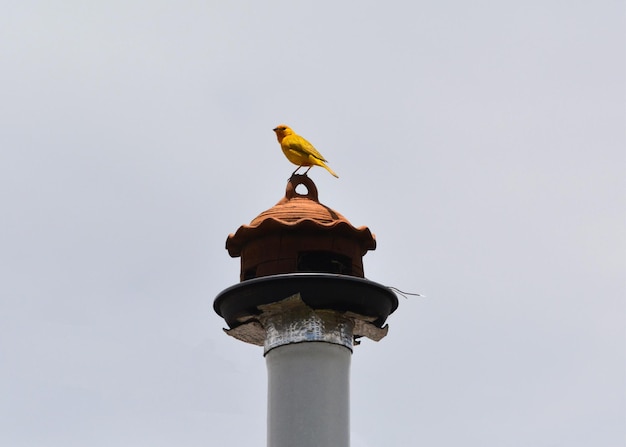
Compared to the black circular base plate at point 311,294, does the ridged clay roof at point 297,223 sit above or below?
above

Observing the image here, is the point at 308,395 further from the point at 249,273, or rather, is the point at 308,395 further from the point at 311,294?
the point at 249,273

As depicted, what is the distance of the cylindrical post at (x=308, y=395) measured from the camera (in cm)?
770

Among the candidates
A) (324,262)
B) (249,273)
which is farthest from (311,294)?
(249,273)

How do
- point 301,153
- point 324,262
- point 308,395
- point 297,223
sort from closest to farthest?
point 308,395, point 297,223, point 324,262, point 301,153

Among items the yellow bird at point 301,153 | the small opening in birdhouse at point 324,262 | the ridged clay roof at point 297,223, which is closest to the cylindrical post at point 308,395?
the small opening in birdhouse at point 324,262

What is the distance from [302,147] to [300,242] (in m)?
1.13

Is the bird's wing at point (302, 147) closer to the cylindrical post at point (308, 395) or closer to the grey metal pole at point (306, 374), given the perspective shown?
the grey metal pole at point (306, 374)

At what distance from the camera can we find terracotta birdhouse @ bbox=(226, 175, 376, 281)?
829cm

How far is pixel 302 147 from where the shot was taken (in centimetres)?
909

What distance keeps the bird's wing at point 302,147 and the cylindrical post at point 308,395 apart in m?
1.85

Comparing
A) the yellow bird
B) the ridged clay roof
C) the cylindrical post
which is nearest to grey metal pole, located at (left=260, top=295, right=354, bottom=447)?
the cylindrical post

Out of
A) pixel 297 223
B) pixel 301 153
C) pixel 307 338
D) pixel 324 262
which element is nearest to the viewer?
pixel 307 338

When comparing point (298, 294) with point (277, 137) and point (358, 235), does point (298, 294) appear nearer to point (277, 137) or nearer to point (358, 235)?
point (358, 235)

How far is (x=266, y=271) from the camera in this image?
27.2 feet
